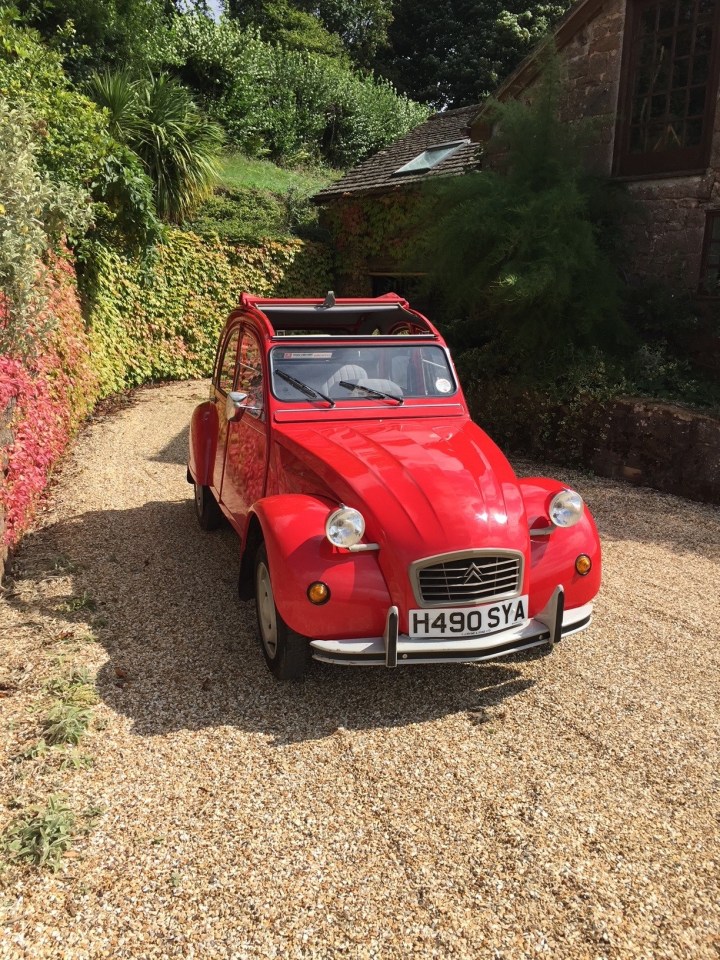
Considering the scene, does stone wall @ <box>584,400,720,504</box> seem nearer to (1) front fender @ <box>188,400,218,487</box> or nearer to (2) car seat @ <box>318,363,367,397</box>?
(2) car seat @ <box>318,363,367,397</box>

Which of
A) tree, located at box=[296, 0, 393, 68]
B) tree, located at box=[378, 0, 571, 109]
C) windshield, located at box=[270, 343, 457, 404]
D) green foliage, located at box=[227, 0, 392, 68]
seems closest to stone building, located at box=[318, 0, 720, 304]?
windshield, located at box=[270, 343, 457, 404]

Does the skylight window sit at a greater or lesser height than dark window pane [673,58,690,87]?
lesser

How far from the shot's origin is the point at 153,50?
68.6 feet

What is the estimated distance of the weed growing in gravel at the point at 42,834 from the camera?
107 inches

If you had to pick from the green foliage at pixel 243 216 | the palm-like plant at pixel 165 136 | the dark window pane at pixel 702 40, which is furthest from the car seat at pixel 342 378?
the green foliage at pixel 243 216

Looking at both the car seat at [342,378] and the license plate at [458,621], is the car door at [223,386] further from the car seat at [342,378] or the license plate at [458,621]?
the license plate at [458,621]

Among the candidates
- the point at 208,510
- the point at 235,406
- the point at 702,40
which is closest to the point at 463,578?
the point at 235,406

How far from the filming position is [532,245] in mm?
8875

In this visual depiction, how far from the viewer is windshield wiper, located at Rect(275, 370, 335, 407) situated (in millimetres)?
4797

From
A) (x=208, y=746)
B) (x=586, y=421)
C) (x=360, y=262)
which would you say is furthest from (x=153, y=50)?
(x=208, y=746)

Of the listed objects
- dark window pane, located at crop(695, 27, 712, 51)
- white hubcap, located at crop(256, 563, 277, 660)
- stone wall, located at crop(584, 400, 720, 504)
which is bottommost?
stone wall, located at crop(584, 400, 720, 504)

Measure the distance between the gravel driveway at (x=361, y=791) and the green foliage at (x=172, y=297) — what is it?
834 centimetres

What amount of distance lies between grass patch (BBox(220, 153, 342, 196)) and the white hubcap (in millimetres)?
18016

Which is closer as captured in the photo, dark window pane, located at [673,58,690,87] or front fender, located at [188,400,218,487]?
front fender, located at [188,400,218,487]
